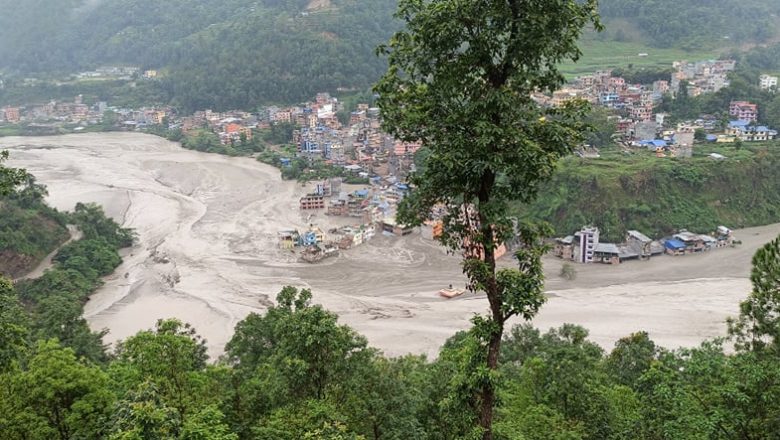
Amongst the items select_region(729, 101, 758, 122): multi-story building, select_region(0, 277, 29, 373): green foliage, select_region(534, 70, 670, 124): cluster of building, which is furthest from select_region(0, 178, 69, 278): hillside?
select_region(729, 101, 758, 122): multi-story building

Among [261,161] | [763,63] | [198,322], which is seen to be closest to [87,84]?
[261,161]

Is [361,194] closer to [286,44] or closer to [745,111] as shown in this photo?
[745,111]

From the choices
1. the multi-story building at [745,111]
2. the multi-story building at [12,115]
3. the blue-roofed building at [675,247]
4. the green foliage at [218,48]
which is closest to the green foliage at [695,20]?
the green foliage at [218,48]

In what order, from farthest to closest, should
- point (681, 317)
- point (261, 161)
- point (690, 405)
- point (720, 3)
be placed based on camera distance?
point (720, 3) < point (261, 161) < point (681, 317) < point (690, 405)

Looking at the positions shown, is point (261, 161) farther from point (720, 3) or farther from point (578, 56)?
point (720, 3)

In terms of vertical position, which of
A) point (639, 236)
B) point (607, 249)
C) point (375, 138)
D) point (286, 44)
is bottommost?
point (607, 249)

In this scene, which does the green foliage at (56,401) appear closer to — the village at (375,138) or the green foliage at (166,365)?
the green foliage at (166,365)

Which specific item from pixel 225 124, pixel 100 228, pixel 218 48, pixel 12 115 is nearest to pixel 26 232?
pixel 100 228
